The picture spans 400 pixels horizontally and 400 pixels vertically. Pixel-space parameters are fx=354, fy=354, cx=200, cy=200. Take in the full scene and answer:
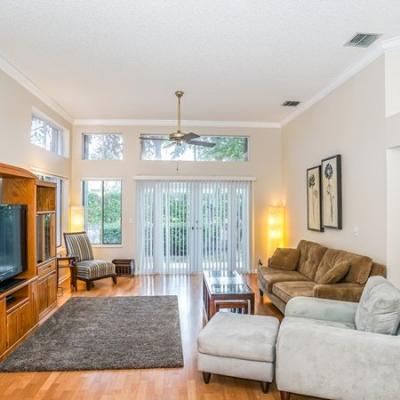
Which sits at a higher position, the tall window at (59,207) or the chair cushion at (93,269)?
the tall window at (59,207)

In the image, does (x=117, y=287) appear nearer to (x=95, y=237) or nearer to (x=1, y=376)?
(x=95, y=237)

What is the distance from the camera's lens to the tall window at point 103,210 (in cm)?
762

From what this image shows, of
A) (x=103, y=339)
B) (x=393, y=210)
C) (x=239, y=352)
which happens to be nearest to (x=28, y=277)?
(x=103, y=339)

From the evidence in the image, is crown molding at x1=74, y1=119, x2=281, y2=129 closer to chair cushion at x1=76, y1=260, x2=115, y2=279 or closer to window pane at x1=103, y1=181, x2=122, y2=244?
window pane at x1=103, y1=181, x2=122, y2=244

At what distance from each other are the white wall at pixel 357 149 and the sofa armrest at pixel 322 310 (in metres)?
1.10

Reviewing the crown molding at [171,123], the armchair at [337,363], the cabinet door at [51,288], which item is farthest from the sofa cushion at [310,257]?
the cabinet door at [51,288]

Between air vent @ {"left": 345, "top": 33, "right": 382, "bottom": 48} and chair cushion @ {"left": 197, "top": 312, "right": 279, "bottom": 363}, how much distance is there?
3070mm

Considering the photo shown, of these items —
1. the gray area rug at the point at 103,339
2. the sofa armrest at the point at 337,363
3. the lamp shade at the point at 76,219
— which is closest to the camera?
the sofa armrest at the point at 337,363

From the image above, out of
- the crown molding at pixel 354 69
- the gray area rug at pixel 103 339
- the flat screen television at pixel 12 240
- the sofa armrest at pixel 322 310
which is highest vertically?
the crown molding at pixel 354 69

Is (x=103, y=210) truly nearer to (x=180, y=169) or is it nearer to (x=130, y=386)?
(x=180, y=169)

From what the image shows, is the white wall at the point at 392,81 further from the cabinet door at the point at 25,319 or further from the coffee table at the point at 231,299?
the cabinet door at the point at 25,319

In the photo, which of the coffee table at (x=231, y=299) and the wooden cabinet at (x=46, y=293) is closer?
the coffee table at (x=231, y=299)

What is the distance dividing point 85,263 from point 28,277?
7.31 ft

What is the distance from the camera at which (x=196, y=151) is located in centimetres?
778
